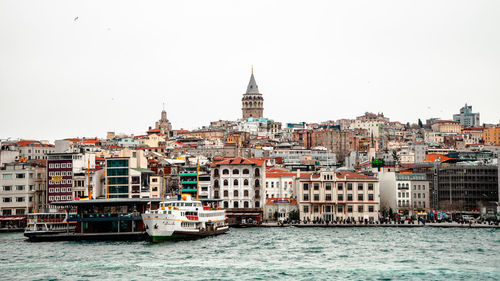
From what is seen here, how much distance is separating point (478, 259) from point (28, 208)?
62.2 metres

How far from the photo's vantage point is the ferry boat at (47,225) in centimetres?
7606

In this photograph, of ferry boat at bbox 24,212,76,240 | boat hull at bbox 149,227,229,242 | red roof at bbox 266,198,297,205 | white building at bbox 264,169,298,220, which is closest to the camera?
boat hull at bbox 149,227,229,242

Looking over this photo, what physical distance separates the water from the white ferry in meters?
1.84

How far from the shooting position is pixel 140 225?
3056 inches

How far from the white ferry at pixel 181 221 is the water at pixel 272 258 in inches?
72.6

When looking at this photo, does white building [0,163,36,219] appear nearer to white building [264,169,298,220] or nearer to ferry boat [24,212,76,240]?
ferry boat [24,212,76,240]

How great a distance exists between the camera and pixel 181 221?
71.8 meters

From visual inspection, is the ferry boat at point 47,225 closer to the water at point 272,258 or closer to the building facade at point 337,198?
the water at point 272,258

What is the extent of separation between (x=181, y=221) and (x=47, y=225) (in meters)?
16.1

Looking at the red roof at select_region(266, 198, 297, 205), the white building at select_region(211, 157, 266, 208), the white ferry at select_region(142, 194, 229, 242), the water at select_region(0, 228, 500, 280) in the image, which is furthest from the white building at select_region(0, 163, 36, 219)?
the red roof at select_region(266, 198, 297, 205)

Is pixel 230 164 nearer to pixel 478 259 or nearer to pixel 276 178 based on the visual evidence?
pixel 276 178

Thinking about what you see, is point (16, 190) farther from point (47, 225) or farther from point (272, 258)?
point (272, 258)

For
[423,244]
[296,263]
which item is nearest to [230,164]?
[423,244]

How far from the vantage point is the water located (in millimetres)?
46969
